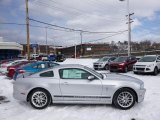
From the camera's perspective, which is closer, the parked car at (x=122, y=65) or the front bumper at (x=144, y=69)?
the front bumper at (x=144, y=69)

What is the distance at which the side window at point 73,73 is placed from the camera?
25.2 feet

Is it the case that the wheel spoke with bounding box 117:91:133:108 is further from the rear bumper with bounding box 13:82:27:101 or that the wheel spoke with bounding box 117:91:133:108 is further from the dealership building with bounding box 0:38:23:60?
the dealership building with bounding box 0:38:23:60

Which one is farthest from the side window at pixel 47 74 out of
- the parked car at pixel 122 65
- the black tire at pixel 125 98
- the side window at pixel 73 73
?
the parked car at pixel 122 65

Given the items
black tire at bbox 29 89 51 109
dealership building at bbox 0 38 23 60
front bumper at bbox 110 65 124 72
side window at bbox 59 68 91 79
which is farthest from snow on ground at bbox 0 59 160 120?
dealership building at bbox 0 38 23 60

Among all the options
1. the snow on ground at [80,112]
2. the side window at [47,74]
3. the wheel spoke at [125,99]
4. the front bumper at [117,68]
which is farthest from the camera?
the front bumper at [117,68]

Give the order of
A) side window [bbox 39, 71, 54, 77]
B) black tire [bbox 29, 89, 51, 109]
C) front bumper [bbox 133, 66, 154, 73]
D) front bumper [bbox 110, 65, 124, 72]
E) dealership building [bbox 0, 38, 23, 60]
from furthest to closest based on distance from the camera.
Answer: dealership building [bbox 0, 38, 23, 60]
front bumper [bbox 110, 65, 124, 72]
front bumper [bbox 133, 66, 154, 73]
side window [bbox 39, 71, 54, 77]
black tire [bbox 29, 89, 51, 109]

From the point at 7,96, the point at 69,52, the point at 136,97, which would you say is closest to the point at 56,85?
the point at 136,97

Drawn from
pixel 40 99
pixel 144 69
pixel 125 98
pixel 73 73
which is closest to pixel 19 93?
pixel 40 99

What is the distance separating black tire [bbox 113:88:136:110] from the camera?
7.43 meters

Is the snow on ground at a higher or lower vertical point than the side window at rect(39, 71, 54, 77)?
lower

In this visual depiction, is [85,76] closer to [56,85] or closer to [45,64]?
[56,85]

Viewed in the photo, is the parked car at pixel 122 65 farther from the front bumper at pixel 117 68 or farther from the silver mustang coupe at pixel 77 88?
the silver mustang coupe at pixel 77 88

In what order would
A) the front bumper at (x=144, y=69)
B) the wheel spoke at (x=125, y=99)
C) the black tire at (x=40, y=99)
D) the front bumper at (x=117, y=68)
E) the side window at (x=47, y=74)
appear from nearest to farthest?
→ the wheel spoke at (x=125, y=99) < the black tire at (x=40, y=99) < the side window at (x=47, y=74) < the front bumper at (x=144, y=69) < the front bumper at (x=117, y=68)

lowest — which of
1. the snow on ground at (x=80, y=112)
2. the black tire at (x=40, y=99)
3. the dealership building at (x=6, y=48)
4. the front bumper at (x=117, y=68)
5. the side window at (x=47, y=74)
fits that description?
the snow on ground at (x=80, y=112)
